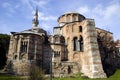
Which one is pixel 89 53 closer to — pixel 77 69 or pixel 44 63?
pixel 77 69

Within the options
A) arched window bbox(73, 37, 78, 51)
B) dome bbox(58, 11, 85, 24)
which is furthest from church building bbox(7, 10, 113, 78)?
dome bbox(58, 11, 85, 24)

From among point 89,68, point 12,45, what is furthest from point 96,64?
point 12,45

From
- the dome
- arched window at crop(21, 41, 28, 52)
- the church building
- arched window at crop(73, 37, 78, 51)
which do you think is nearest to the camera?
the church building

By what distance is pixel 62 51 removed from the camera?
41.9 metres

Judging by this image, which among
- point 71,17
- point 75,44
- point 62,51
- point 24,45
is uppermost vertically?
point 71,17

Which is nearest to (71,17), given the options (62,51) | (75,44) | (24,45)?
(75,44)

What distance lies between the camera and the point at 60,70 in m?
38.1

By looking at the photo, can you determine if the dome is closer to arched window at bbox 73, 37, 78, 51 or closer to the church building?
the church building

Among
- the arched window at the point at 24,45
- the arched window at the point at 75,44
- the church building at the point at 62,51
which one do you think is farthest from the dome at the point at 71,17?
the arched window at the point at 24,45

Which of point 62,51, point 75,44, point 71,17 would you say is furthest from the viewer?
point 71,17

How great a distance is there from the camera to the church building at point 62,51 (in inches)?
1396

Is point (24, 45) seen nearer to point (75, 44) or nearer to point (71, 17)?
point (75, 44)

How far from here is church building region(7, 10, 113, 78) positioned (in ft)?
116

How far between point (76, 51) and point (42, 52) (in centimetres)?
864
